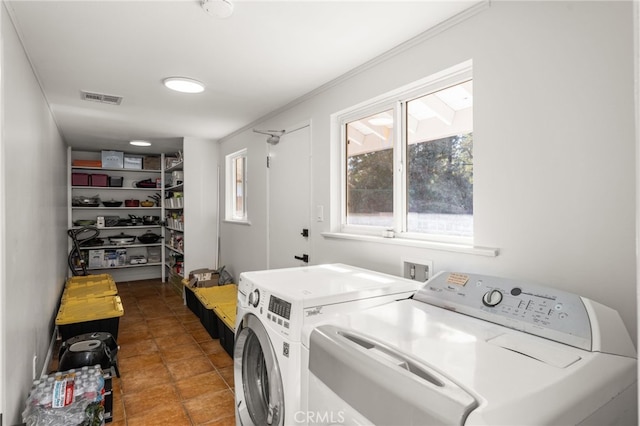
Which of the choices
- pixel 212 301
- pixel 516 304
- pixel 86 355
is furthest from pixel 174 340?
pixel 516 304

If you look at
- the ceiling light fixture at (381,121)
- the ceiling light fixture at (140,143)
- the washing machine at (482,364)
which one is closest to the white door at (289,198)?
the ceiling light fixture at (381,121)

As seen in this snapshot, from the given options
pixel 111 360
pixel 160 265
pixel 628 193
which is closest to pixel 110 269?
pixel 160 265

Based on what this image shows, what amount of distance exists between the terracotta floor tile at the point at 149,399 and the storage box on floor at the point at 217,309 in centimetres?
60

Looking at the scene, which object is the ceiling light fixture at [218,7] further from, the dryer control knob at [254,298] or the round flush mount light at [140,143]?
the round flush mount light at [140,143]

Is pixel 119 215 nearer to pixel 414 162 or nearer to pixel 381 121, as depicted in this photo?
pixel 381 121

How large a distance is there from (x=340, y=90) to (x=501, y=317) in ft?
6.22

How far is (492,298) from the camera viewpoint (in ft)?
4.27

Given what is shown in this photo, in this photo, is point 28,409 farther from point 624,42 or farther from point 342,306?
point 624,42

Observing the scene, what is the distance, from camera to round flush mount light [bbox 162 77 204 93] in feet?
8.48

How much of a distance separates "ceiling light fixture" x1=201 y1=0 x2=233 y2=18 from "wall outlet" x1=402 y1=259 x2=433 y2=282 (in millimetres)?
1592

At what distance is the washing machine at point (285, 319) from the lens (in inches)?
50.8

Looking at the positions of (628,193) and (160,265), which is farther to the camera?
(160,265)

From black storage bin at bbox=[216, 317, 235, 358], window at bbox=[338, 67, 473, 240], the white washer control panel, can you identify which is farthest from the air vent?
the white washer control panel

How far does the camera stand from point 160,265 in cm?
→ 631
